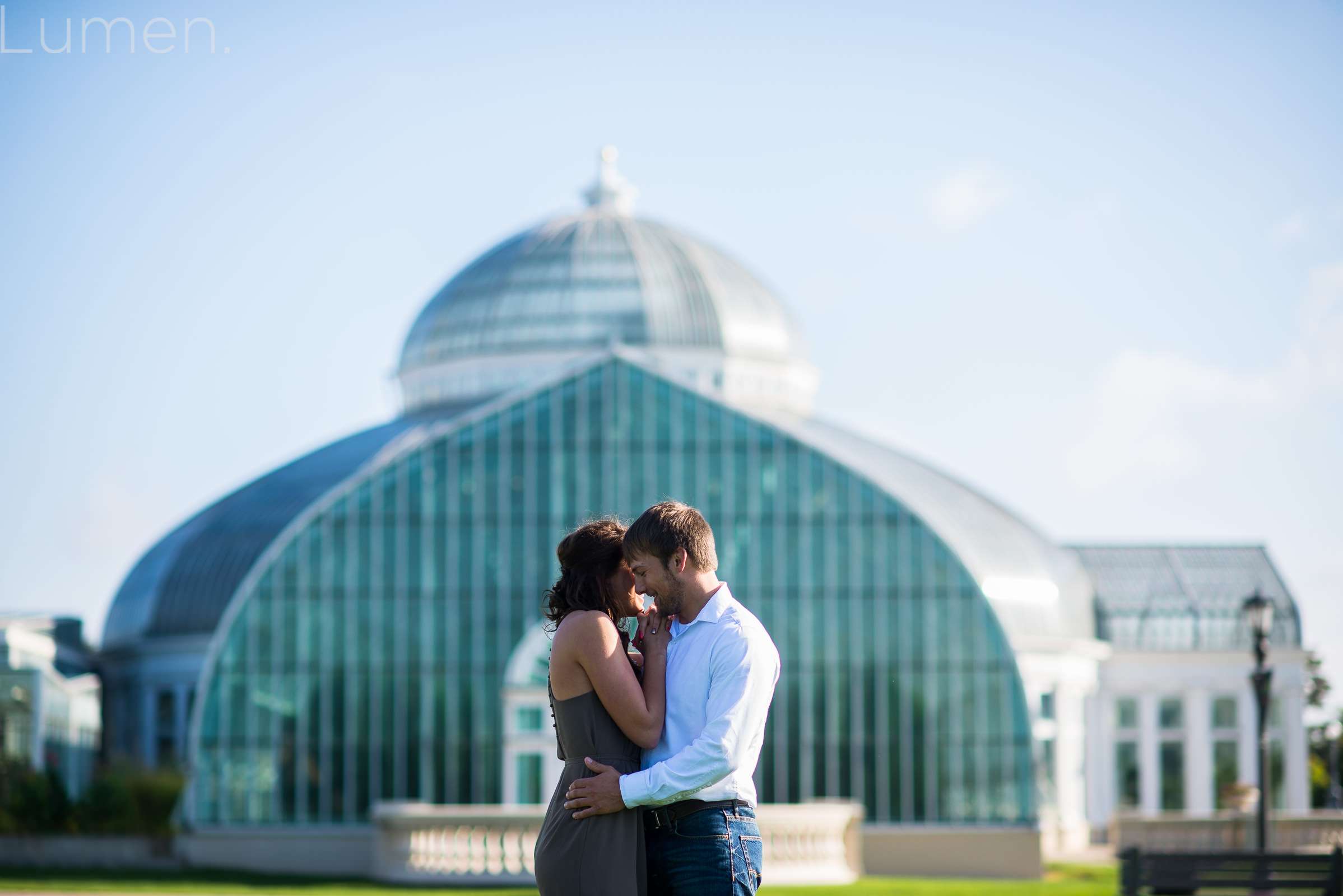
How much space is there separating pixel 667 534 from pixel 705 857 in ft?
4.13

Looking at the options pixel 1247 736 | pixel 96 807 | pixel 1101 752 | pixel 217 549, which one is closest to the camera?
pixel 96 807

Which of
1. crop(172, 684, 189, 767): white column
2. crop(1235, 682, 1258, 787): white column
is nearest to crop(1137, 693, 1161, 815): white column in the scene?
crop(1235, 682, 1258, 787): white column

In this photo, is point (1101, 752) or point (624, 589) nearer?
point (624, 589)

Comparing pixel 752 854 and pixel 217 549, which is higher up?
pixel 217 549

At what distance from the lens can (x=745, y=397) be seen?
50875 millimetres

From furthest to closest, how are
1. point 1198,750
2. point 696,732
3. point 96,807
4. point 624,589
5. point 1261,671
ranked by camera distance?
1. point 1198,750
2. point 96,807
3. point 1261,671
4. point 624,589
5. point 696,732

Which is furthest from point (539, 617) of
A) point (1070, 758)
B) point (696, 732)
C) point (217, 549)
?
point (696, 732)

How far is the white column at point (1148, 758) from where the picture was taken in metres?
49.2

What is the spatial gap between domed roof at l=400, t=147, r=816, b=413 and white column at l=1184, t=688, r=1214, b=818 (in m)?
12.5

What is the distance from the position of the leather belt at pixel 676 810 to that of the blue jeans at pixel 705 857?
13mm

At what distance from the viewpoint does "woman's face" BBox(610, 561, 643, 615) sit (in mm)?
7738

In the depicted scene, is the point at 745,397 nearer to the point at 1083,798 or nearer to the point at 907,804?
the point at 1083,798

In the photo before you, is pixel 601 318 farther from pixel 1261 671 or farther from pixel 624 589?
pixel 624 589

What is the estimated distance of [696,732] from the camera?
7.52 m
